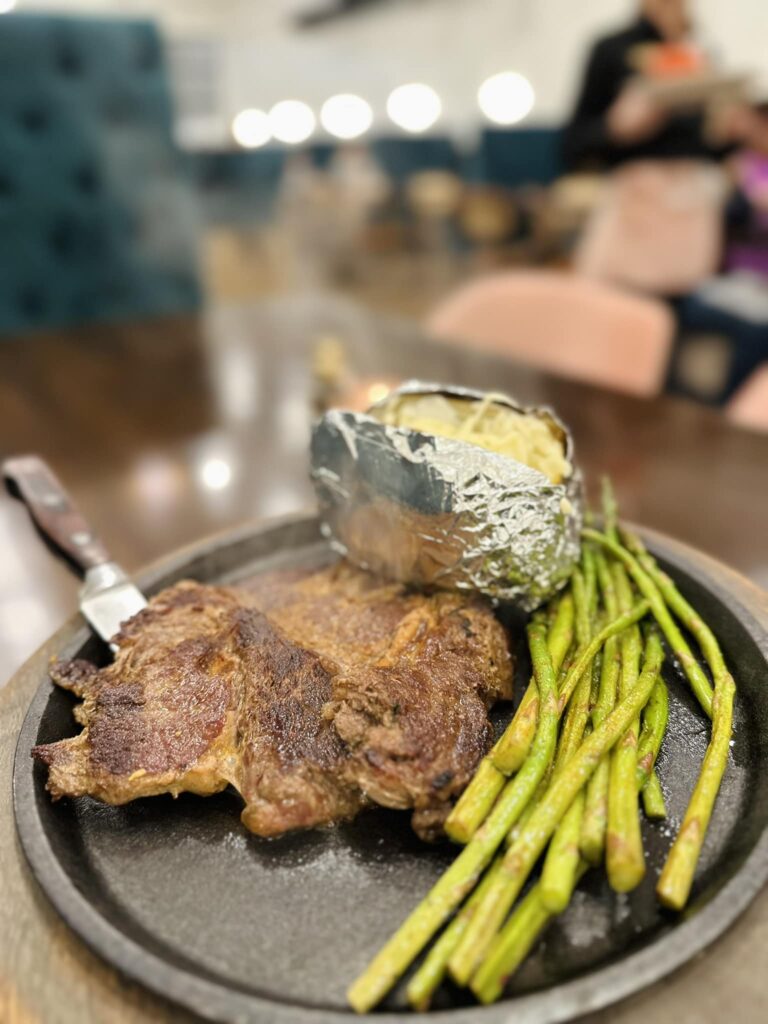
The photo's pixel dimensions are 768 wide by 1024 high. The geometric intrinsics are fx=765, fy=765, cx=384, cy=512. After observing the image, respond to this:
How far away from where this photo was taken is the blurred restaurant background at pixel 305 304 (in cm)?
177

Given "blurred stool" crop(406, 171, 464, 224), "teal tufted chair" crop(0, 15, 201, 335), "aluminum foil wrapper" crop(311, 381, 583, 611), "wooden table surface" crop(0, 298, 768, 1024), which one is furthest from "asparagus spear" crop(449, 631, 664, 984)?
"blurred stool" crop(406, 171, 464, 224)

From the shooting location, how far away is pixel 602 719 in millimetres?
898

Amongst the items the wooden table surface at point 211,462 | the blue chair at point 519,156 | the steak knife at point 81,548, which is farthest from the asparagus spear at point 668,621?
the blue chair at point 519,156

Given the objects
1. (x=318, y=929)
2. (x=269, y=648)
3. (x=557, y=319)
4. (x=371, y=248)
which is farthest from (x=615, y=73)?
(x=371, y=248)

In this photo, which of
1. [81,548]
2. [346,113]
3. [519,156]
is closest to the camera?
[81,548]

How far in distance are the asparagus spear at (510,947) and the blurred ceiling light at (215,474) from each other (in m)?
1.26

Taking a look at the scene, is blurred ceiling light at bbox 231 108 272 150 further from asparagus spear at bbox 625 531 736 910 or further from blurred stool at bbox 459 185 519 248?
asparagus spear at bbox 625 531 736 910

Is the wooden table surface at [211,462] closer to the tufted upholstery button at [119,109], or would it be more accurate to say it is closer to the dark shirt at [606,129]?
the tufted upholstery button at [119,109]

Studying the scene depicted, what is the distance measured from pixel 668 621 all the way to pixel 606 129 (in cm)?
362

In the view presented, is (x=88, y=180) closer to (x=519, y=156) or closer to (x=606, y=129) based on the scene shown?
(x=606, y=129)

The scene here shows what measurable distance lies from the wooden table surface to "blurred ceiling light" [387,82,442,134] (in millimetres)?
10498

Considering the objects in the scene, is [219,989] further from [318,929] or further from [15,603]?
[15,603]

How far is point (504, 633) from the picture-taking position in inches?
41.0

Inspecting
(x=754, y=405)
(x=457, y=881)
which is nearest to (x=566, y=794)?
(x=457, y=881)
